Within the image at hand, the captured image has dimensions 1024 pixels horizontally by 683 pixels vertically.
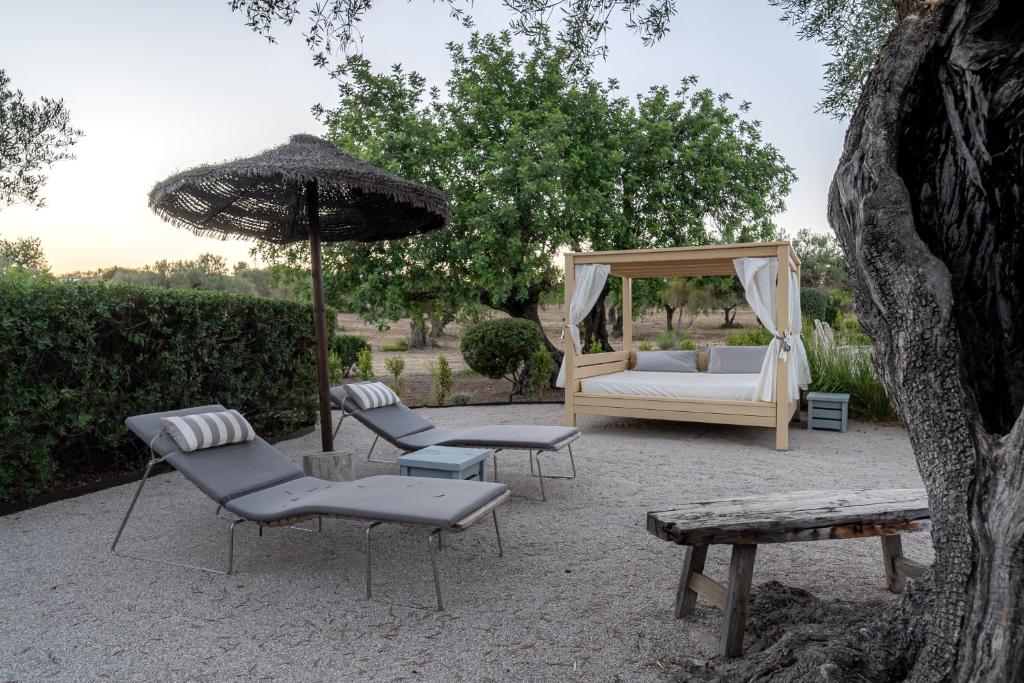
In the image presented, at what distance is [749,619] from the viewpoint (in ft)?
8.52

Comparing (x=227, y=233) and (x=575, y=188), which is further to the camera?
(x=575, y=188)

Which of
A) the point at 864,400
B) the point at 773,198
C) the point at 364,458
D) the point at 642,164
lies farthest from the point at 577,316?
the point at 773,198

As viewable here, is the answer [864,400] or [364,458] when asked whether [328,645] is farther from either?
[864,400]

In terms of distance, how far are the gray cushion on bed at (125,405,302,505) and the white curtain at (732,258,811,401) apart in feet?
16.0

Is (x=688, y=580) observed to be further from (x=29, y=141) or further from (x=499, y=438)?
(x=29, y=141)

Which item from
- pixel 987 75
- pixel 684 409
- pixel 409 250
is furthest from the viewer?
pixel 409 250

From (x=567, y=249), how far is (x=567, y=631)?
9.12m

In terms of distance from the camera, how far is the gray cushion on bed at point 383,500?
9.50 ft

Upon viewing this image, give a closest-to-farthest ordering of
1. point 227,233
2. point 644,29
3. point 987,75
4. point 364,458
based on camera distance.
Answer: point 987,75, point 644,29, point 227,233, point 364,458

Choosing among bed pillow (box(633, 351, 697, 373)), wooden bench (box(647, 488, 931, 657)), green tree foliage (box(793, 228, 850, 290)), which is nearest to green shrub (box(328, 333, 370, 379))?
bed pillow (box(633, 351, 697, 373))

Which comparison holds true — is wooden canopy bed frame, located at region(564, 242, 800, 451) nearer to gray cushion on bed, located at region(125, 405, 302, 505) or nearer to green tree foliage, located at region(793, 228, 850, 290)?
gray cushion on bed, located at region(125, 405, 302, 505)

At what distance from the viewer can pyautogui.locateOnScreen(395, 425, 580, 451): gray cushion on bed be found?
4703mm

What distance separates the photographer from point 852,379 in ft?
26.7

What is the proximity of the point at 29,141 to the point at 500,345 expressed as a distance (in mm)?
7474
